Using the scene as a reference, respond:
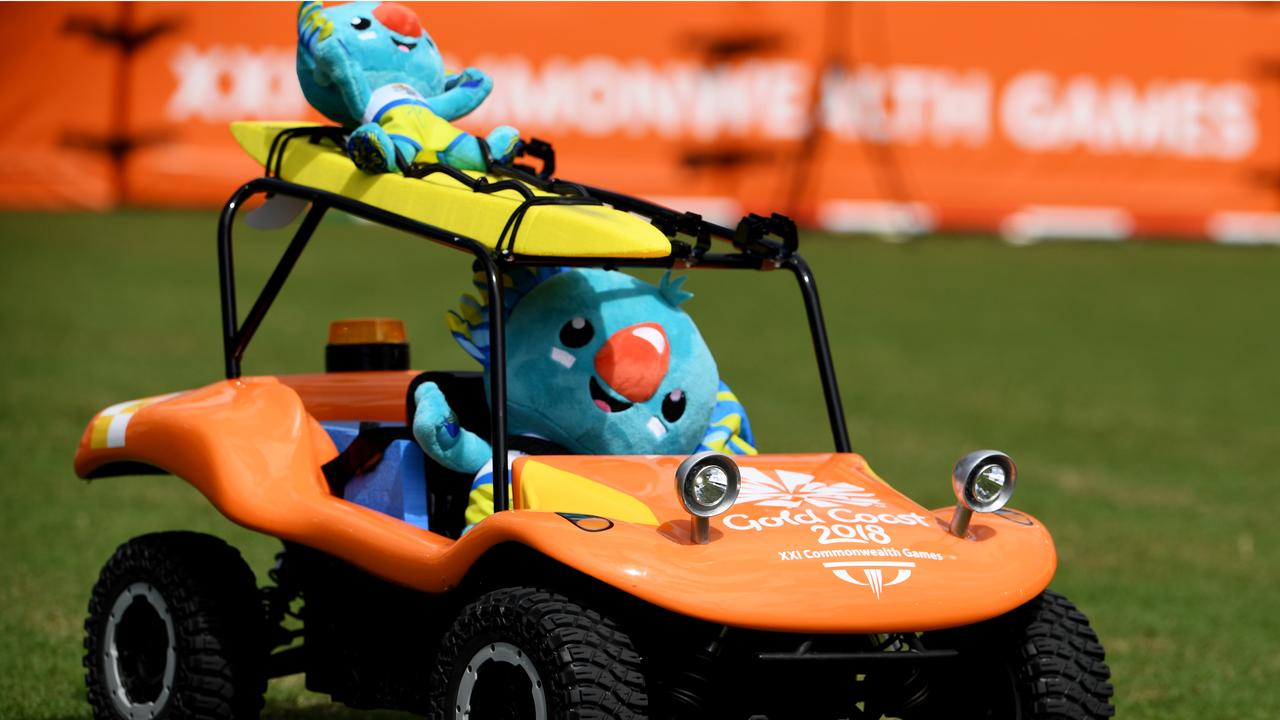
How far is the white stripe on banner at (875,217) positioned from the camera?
18.9 metres

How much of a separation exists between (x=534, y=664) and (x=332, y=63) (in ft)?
7.15

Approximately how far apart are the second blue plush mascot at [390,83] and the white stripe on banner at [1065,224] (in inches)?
572

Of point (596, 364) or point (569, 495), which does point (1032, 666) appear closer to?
point (569, 495)

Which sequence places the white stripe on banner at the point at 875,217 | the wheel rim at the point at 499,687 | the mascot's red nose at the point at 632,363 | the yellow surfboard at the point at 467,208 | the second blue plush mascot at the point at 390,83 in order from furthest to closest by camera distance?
the white stripe on banner at the point at 875,217
the second blue plush mascot at the point at 390,83
the mascot's red nose at the point at 632,363
the yellow surfboard at the point at 467,208
the wheel rim at the point at 499,687

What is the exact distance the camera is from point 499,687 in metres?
4.12

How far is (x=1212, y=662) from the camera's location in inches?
277

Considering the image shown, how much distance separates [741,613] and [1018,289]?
14858mm

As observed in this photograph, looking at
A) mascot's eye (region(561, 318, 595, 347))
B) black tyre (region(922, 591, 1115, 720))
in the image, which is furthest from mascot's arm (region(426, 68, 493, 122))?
black tyre (region(922, 591, 1115, 720))

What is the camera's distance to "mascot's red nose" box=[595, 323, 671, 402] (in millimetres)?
4910

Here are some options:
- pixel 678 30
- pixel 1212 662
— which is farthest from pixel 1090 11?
pixel 1212 662

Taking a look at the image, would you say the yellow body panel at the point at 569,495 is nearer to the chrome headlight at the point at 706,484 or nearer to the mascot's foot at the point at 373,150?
the chrome headlight at the point at 706,484

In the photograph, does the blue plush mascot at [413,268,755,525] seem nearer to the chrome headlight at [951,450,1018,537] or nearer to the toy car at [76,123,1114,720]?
the toy car at [76,123,1114,720]

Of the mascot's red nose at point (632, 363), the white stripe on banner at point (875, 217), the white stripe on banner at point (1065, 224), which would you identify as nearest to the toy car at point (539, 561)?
the mascot's red nose at point (632, 363)

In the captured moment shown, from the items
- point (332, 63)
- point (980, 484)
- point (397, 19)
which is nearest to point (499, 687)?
point (980, 484)
